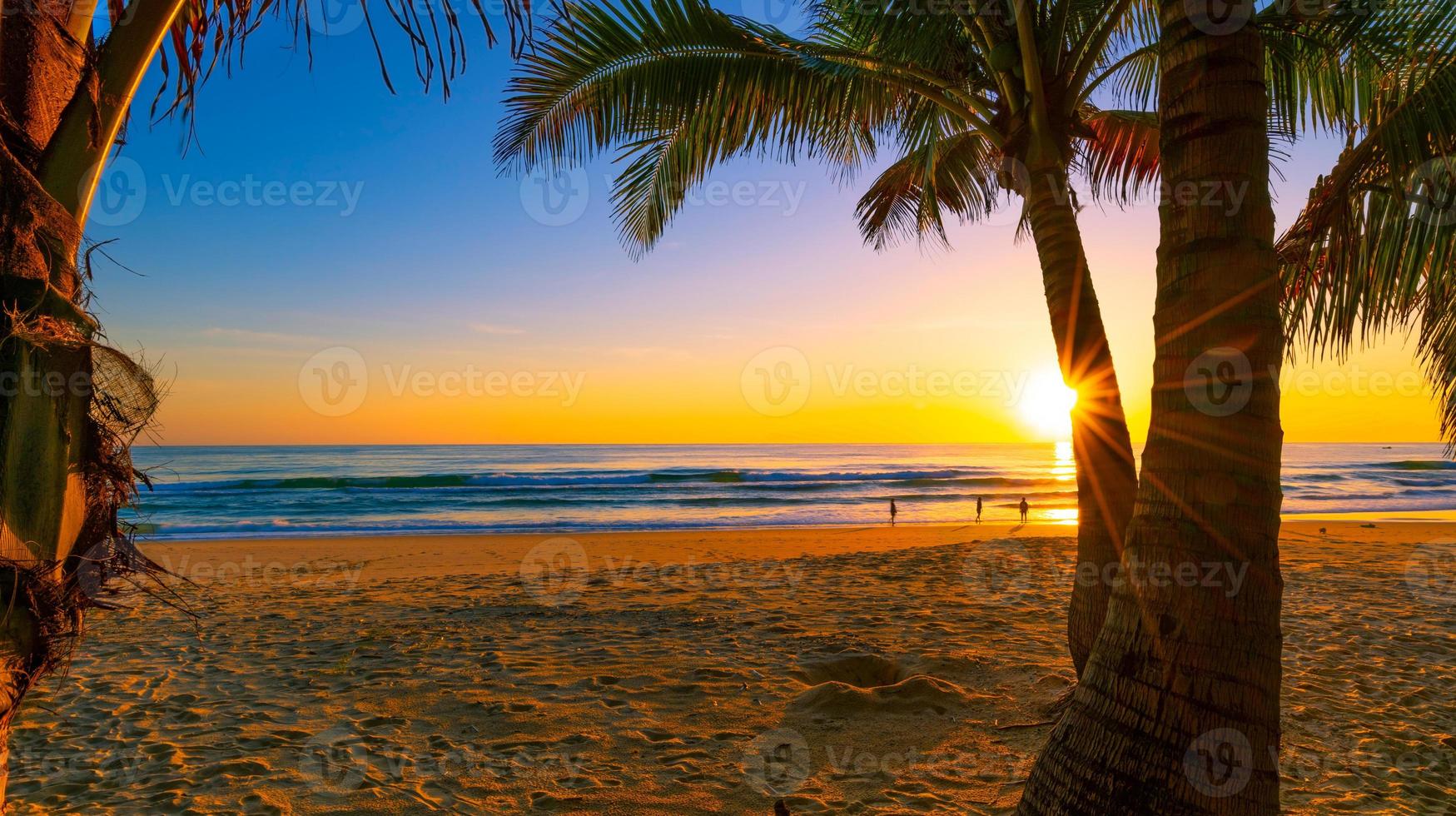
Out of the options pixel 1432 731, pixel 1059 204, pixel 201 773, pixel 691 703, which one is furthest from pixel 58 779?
pixel 1432 731

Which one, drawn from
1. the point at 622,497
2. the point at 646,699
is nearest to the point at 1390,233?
the point at 646,699

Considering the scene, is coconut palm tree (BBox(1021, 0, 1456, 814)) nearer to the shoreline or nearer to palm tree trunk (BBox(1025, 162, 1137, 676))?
→ palm tree trunk (BBox(1025, 162, 1137, 676))

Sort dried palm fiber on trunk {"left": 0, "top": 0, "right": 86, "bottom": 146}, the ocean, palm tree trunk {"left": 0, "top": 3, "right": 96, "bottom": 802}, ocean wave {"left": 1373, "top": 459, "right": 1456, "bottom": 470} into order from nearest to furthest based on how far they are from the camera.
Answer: palm tree trunk {"left": 0, "top": 3, "right": 96, "bottom": 802}, dried palm fiber on trunk {"left": 0, "top": 0, "right": 86, "bottom": 146}, the ocean, ocean wave {"left": 1373, "top": 459, "right": 1456, "bottom": 470}

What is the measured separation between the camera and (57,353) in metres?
1.64

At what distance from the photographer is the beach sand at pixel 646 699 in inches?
152

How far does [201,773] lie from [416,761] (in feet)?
3.69

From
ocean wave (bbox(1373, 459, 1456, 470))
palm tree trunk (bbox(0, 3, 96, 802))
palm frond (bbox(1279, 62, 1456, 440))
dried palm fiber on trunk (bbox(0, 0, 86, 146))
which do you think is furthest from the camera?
ocean wave (bbox(1373, 459, 1456, 470))

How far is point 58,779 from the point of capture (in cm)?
399

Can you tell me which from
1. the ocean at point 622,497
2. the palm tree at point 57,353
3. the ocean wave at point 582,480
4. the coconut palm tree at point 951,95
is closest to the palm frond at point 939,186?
the coconut palm tree at point 951,95

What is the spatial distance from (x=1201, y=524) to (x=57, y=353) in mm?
2930

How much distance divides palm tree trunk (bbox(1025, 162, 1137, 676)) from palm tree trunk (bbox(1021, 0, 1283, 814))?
1900mm

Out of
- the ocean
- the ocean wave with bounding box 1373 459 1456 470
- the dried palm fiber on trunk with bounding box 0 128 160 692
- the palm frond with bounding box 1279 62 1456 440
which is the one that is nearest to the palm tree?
the dried palm fiber on trunk with bounding box 0 128 160 692

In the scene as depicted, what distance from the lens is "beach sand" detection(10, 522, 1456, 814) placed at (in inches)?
152

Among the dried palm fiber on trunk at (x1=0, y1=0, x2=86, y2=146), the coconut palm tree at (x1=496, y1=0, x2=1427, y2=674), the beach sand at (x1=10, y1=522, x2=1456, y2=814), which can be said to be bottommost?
the beach sand at (x1=10, y1=522, x2=1456, y2=814)
